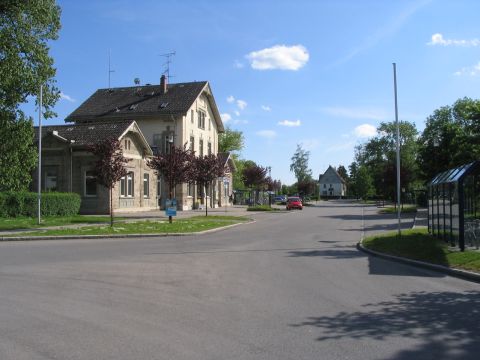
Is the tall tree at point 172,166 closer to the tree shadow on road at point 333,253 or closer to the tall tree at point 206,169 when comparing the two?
the tall tree at point 206,169

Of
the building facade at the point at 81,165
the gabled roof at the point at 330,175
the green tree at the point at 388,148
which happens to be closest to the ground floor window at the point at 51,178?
the building facade at the point at 81,165

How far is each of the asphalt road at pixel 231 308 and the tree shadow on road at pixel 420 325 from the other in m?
0.02

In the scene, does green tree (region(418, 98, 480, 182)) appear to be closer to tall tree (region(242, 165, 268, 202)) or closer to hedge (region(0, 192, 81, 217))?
tall tree (region(242, 165, 268, 202))

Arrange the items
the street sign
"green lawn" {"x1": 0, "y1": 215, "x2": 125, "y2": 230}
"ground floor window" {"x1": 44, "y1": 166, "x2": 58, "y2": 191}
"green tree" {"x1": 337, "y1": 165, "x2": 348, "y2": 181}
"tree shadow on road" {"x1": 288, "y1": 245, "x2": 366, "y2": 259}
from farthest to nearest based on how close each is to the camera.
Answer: "green tree" {"x1": 337, "y1": 165, "x2": 348, "y2": 181} → "ground floor window" {"x1": 44, "y1": 166, "x2": 58, "y2": 191} → the street sign → "green lawn" {"x1": 0, "y1": 215, "x2": 125, "y2": 230} → "tree shadow on road" {"x1": 288, "y1": 245, "x2": 366, "y2": 259}

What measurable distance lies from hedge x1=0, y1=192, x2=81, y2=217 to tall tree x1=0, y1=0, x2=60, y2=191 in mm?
719

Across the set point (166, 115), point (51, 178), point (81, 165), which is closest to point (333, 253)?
point (81, 165)

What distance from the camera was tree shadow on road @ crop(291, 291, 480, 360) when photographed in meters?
5.95

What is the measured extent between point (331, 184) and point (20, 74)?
472 feet

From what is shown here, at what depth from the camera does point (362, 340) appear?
6312 millimetres

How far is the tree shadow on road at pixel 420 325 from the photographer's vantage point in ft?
19.5

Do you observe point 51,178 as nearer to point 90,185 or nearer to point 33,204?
point 90,185

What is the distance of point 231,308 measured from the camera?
8.05 m

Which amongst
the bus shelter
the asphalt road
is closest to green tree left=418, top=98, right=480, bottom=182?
the bus shelter

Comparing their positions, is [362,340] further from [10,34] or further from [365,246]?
[10,34]
